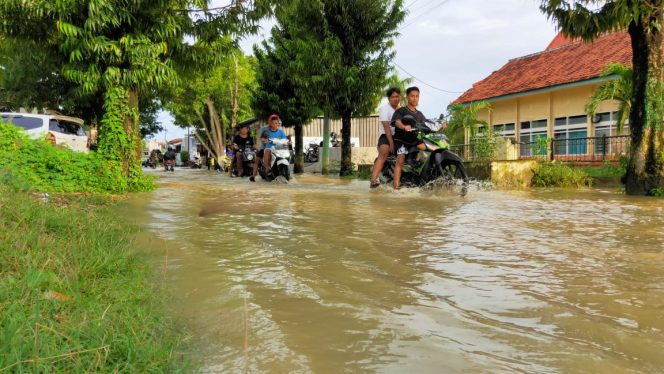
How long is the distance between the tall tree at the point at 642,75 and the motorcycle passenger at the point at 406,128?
11.9 ft

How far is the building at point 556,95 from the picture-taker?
758 inches

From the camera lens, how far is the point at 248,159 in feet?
55.0

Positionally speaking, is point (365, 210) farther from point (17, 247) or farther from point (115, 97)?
point (115, 97)

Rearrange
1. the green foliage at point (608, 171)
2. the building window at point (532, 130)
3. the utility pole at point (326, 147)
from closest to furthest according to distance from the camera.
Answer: the green foliage at point (608, 171)
the utility pole at point (326, 147)
the building window at point (532, 130)

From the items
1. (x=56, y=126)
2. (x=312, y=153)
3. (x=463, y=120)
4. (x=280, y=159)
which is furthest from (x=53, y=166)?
(x=312, y=153)

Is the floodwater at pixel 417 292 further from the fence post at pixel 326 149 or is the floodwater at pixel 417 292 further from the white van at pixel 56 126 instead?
the fence post at pixel 326 149

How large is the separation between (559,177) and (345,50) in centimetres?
872

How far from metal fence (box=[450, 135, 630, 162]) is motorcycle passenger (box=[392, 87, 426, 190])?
5649mm

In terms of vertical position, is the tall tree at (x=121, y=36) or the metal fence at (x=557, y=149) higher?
the tall tree at (x=121, y=36)

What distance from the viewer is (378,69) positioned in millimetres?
18078

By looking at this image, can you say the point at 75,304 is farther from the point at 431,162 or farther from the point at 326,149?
the point at 326,149

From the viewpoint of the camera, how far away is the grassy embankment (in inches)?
71.6

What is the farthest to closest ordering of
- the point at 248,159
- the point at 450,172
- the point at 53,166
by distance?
the point at 248,159, the point at 450,172, the point at 53,166

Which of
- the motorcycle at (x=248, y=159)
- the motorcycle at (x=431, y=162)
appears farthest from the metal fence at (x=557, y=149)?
the motorcycle at (x=248, y=159)
